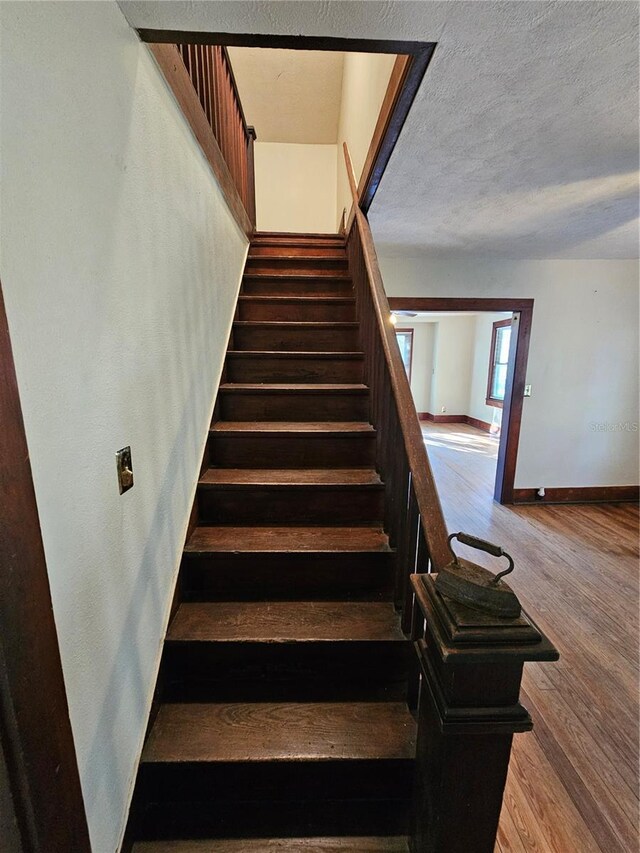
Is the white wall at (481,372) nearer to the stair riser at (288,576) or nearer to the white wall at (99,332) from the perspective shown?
the stair riser at (288,576)

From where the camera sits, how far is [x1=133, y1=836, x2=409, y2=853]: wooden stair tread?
102 centimetres

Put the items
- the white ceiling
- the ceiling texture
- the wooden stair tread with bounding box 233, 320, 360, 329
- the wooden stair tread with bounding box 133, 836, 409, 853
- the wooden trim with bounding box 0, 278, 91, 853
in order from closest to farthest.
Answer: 1. the wooden trim with bounding box 0, 278, 91, 853
2. the ceiling texture
3. the wooden stair tread with bounding box 133, 836, 409, 853
4. the wooden stair tread with bounding box 233, 320, 360, 329
5. the white ceiling

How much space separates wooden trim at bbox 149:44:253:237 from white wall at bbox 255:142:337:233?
108 inches

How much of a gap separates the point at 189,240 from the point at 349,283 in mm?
1558

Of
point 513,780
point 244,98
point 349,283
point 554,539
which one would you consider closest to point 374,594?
point 513,780

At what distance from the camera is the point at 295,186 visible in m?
4.58

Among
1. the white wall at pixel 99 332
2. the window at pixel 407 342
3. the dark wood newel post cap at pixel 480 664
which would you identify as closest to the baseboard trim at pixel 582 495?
the dark wood newel post cap at pixel 480 664

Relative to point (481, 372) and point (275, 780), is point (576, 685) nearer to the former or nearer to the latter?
point (275, 780)

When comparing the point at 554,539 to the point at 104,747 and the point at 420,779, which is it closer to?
the point at 420,779

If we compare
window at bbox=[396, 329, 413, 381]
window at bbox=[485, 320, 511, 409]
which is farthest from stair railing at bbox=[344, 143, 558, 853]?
window at bbox=[396, 329, 413, 381]

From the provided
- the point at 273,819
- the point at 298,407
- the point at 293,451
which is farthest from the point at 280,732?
the point at 298,407

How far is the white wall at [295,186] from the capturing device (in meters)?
4.51

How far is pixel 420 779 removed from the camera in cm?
95

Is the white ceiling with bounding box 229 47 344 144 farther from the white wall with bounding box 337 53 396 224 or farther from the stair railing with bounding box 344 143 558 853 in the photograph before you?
the stair railing with bounding box 344 143 558 853
